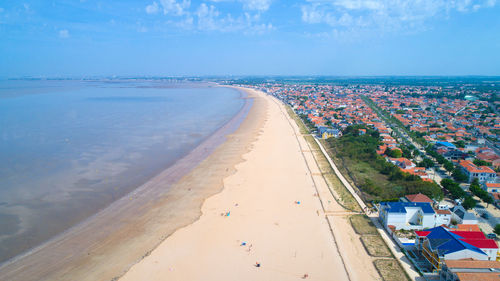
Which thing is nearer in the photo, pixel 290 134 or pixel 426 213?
pixel 426 213

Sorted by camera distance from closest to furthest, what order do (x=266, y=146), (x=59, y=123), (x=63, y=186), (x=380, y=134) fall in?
→ (x=63, y=186)
(x=266, y=146)
(x=380, y=134)
(x=59, y=123)

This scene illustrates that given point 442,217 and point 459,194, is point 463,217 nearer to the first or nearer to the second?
point 442,217

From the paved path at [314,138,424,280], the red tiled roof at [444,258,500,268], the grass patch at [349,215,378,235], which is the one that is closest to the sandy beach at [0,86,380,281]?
the grass patch at [349,215,378,235]

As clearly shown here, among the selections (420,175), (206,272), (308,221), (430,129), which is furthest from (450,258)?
(430,129)

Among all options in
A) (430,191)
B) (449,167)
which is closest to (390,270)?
(430,191)

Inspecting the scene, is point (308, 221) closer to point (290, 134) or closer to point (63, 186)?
point (63, 186)

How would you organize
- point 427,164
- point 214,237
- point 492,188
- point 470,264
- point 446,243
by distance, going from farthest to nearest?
1. point 427,164
2. point 492,188
3. point 214,237
4. point 446,243
5. point 470,264
